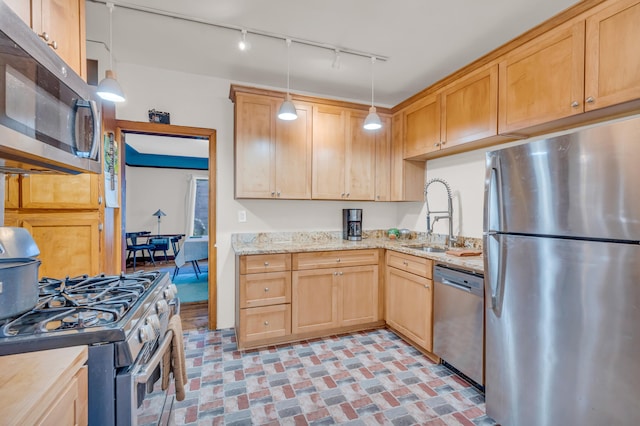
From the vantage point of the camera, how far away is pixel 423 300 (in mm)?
2504

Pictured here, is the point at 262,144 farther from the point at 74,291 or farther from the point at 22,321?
the point at 22,321

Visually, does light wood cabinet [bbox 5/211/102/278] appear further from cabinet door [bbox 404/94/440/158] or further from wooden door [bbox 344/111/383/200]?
cabinet door [bbox 404/94/440/158]

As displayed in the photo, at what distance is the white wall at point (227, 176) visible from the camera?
2.83m

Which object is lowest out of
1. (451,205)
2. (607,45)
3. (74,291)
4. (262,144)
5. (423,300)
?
(423,300)

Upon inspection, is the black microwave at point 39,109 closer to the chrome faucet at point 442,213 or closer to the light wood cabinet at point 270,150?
the light wood cabinet at point 270,150

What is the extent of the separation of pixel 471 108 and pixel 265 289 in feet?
7.53

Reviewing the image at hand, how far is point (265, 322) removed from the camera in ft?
8.79

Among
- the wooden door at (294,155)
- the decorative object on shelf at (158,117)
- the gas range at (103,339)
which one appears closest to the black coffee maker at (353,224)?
the wooden door at (294,155)

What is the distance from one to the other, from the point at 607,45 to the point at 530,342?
1.62m

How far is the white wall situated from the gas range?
1976mm

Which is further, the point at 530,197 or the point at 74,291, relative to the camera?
the point at 530,197

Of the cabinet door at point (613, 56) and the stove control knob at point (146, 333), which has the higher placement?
the cabinet door at point (613, 56)

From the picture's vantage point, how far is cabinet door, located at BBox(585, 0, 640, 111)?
1.50 m

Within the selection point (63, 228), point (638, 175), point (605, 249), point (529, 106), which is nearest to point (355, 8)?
point (529, 106)
